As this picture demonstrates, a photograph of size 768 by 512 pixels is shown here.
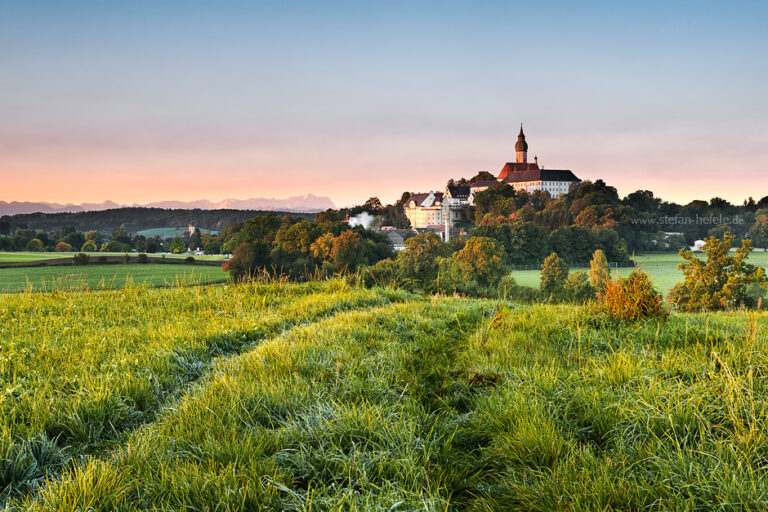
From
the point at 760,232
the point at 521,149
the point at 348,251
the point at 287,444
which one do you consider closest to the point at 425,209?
the point at 521,149

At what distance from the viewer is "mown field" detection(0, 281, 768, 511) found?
2133 millimetres

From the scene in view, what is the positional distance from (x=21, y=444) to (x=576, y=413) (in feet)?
12.2

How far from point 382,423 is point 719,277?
47.0 m

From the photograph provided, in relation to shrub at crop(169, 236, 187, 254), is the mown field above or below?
above

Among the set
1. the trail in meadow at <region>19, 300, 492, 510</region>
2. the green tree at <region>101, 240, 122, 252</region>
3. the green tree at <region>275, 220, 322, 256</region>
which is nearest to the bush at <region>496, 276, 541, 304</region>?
the green tree at <region>275, 220, 322, 256</region>

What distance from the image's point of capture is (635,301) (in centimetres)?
592

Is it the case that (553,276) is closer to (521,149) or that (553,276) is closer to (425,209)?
(425,209)

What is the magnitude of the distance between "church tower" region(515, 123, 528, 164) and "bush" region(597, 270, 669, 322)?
170 m

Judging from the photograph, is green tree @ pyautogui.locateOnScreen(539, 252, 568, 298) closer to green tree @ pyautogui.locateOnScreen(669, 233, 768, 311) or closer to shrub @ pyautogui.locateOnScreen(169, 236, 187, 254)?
green tree @ pyautogui.locateOnScreen(669, 233, 768, 311)

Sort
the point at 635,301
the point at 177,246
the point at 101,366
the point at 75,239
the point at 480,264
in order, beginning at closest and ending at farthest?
the point at 101,366, the point at 635,301, the point at 480,264, the point at 75,239, the point at 177,246

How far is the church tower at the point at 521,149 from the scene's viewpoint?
539ft

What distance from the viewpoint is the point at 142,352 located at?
4.63m

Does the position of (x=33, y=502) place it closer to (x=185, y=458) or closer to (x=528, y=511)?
(x=185, y=458)

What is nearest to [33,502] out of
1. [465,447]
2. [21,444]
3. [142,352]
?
[21,444]
